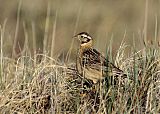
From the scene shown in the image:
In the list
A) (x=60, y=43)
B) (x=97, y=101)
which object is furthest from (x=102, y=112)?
(x=60, y=43)

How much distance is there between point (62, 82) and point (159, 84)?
42.1 inches

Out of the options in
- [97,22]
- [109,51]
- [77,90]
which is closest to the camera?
[77,90]

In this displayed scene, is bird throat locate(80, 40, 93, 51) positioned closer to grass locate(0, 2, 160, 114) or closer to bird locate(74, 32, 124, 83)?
bird locate(74, 32, 124, 83)

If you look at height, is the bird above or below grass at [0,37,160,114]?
above

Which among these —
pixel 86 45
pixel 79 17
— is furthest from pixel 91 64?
pixel 79 17

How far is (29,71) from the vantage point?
7.30m

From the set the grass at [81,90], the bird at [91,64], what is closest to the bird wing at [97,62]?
the bird at [91,64]

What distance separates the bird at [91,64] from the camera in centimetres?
688

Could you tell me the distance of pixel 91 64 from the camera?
7293 mm

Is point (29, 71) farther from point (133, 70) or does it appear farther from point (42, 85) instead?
point (133, 70)

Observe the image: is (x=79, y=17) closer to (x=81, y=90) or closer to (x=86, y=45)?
(x=86, y=45)

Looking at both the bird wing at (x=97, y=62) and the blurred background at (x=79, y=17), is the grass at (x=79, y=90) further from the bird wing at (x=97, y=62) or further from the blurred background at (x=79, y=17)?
the blurred background at (x=79, y=17)

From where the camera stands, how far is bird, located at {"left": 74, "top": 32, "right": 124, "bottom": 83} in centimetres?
688

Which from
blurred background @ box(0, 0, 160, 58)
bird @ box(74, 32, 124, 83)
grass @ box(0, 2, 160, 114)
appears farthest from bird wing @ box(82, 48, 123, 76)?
blurred background @ box(0, 0, 160, 58)
